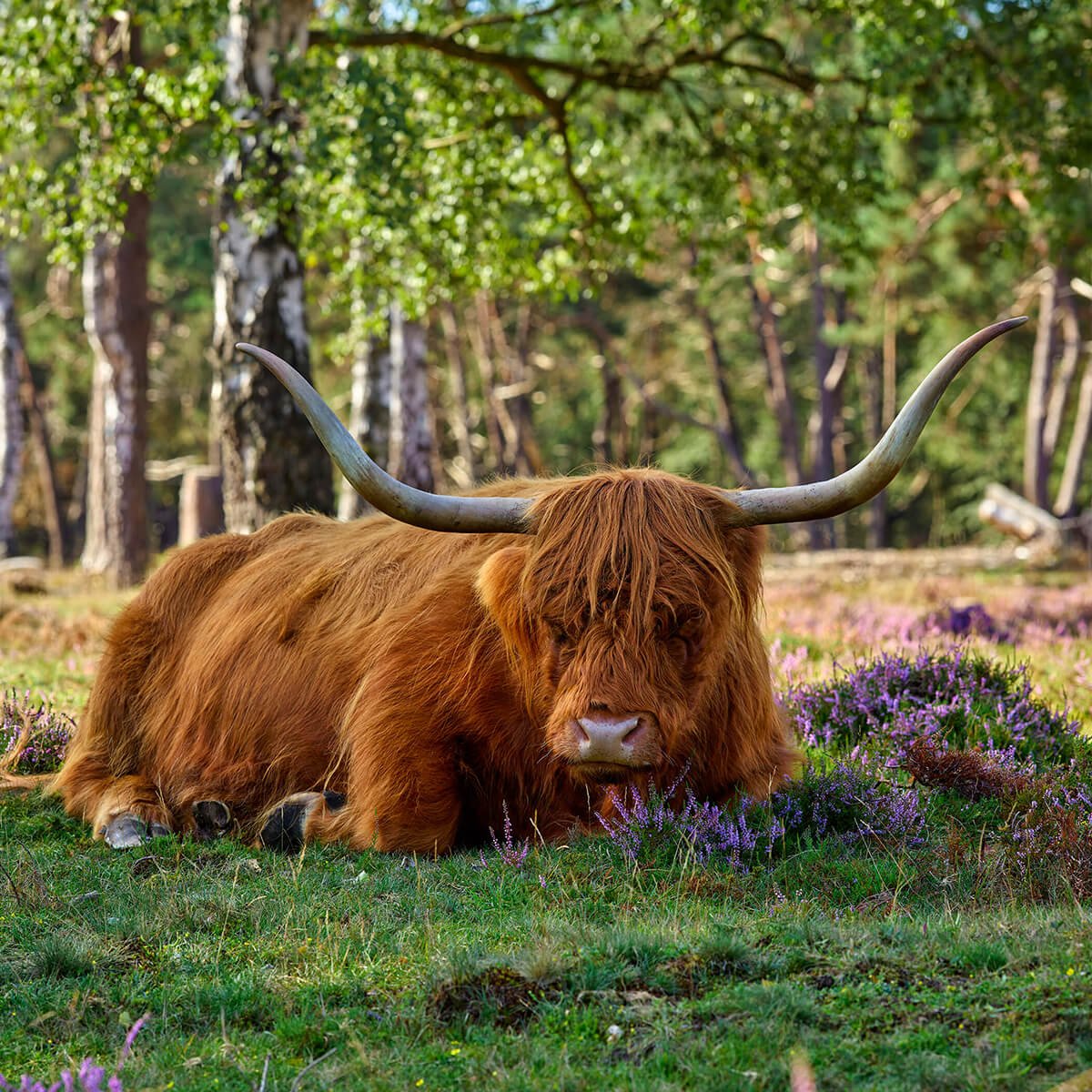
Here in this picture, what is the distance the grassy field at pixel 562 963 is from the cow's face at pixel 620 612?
406 mm

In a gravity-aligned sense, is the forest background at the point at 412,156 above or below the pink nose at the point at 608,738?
above

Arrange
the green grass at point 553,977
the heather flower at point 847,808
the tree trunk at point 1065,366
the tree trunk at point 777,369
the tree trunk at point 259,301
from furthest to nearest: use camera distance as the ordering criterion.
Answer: the tree trunk at point 777,369
the tree trunk at point 1065,366
the tree trunk at point 259,301
the heather flower at point 847,808
the green grass at point 553,977

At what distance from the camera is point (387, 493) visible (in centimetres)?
417

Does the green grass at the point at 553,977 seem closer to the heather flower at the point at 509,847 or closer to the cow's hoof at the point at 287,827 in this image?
the heather flower at the point at 509,847

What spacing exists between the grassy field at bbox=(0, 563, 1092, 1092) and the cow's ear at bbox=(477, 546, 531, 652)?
0.68 meters

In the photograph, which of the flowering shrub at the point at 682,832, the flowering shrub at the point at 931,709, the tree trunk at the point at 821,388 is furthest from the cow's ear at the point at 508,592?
the tree trunk at the point at 821,388

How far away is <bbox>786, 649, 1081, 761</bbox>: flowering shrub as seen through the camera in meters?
5.28

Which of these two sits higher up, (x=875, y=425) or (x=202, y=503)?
(x=875, y=425)

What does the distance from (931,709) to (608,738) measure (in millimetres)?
2291

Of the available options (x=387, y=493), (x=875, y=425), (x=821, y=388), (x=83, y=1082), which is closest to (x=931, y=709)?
(x=387, y=493)

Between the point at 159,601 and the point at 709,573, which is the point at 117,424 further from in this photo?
the point at 709,573

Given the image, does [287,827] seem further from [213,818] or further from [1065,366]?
[1065,366]

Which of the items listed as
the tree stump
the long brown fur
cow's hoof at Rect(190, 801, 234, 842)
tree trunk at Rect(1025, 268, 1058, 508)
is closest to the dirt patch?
the long brown fur

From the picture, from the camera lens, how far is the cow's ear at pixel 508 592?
425cm
